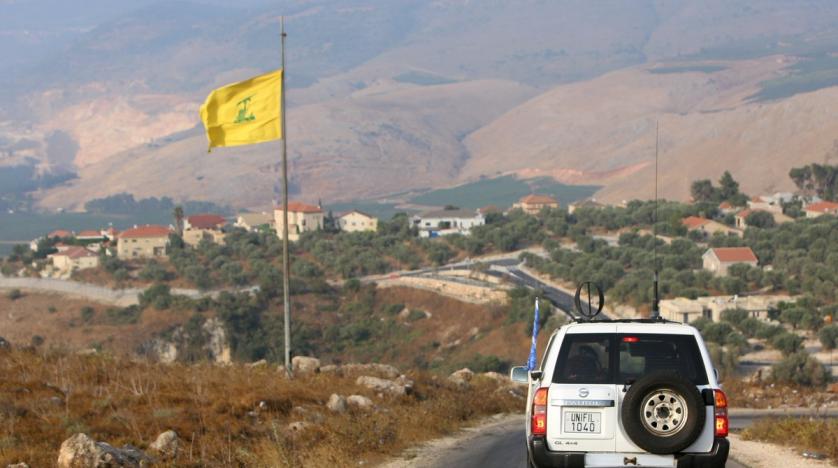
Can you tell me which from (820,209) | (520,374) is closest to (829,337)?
(520,374)

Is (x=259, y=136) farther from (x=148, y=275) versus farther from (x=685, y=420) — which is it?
(x=148, y=275)

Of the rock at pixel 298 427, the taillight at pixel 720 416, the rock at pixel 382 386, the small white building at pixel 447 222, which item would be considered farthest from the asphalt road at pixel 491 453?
the small white building at pixel 447 222

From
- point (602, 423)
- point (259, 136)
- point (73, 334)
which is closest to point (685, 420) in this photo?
point (602, 423)

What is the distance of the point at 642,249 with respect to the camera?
96.2 metres

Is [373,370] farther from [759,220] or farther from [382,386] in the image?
[759,220]

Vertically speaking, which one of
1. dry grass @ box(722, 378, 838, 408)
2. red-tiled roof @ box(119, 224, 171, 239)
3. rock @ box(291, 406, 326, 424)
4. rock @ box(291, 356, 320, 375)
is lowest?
dry grass @ box(722, 378, 838, 408)

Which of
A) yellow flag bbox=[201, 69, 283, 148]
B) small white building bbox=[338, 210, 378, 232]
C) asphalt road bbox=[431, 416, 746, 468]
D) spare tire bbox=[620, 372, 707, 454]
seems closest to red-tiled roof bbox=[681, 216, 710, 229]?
small white building bbox=[338, 210, 378, 232]

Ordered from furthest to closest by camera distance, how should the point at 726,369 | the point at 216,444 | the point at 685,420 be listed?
the point at 726,369 < the point at 216,444 < the point at 685,420

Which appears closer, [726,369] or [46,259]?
[726,369]

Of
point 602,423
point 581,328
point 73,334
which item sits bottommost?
point 73,334

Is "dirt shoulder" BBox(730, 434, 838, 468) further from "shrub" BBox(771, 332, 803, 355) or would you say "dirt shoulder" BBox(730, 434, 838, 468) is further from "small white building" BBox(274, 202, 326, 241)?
"small white building" BBox(274, 202, 326, 241)

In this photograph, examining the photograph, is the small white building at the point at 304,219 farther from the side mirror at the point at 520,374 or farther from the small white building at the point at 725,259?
the side mirror at the point at 520,374

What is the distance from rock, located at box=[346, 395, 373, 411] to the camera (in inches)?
787

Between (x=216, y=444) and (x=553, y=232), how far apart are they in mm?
102917
